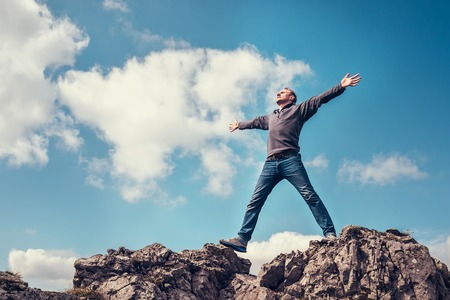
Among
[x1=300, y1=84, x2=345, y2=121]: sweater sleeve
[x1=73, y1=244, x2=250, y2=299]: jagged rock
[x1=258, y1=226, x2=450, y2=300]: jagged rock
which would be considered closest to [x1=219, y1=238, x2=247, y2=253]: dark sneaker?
[x1=73, y1=244, x2=250, y2=299]: jagged rock

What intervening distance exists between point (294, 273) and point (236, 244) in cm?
246

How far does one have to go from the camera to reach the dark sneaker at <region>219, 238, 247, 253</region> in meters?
14.9

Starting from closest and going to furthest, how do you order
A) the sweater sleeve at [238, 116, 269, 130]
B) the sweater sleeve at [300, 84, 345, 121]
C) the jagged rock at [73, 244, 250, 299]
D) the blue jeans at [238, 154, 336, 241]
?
the jagged rock at [73, 244, 250, 299], the blue jeans at [238, 154, 336, 241], the sweater sleeve at [300, 84, 345, 121], the sweater sleeve at [238, 116, 269, 130]

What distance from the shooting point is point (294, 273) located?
13.2 metres

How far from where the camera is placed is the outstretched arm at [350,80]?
1451 centimetres

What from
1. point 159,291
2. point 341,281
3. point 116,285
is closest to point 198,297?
point 159,291

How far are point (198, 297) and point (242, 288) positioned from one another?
1.42 metres

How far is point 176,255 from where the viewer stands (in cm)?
1416

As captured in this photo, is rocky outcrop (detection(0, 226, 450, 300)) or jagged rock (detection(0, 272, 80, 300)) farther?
rocky outcrop (detection(0, 226, 450, 300))

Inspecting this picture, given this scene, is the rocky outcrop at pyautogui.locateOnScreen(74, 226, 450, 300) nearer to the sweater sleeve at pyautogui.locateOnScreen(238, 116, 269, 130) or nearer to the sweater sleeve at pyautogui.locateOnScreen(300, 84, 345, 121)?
the sweater sleeve at pyautogui.locateOnScreen(300, 84, 345, 121)

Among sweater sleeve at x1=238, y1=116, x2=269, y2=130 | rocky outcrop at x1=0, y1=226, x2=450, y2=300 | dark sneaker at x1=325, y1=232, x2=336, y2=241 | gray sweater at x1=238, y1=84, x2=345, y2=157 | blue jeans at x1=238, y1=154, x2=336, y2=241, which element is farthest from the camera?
sweater sleeve at x1=238, y1=116, x2=269, y2=130

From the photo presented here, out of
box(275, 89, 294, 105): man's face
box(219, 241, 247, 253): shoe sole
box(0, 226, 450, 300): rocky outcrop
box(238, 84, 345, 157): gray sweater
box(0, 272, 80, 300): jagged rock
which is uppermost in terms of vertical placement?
box(275, 89, 294, 105): man's face

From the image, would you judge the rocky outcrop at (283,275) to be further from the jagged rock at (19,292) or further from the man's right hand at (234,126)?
the man's right hand at (234,126)

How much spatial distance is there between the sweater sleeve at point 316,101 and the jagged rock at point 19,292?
9.65m
